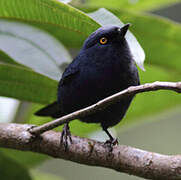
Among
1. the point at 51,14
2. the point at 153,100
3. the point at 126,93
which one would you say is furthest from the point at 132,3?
the point at 126,93

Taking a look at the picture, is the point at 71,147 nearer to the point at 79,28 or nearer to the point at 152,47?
the point at 79,28

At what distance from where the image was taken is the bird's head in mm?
2513

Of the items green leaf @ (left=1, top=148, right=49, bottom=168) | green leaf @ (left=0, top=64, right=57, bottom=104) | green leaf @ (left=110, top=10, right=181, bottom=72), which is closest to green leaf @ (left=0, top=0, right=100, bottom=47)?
green leaf @ (left=0, top=64, right=57, bottom=104)

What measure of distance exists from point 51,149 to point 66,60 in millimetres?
727

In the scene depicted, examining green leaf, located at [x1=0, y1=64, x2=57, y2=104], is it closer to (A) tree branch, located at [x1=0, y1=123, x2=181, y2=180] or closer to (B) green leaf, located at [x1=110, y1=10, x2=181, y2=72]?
(A) tree branch, located at [x1=0, y1=123, x2=181, y2=180]

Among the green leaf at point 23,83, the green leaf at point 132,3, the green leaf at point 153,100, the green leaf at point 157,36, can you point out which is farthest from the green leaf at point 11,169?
the green leaf at point 132,3

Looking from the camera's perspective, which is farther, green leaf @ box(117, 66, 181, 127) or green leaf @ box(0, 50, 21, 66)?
green leaf @ box(117, 66, 181, 127)

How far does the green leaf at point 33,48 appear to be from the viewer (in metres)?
2.63

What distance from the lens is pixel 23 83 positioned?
2.62 metres

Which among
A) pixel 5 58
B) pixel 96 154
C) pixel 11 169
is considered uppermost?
pixel 5 58

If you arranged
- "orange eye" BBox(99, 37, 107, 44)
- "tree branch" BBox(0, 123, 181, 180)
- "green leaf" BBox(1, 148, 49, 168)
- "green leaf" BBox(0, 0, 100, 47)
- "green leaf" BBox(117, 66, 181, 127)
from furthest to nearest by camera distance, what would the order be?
"green leaf" BBox(117, 66, 181, 127)
"green leaf" BBox(1, 148, 49, 168)
"orange eye" BBox(99, 37, 107, 44)
"green leaf" BBox(0, 0, 100, 47)
"tree branch" BBox(0, 123, 181, 180)

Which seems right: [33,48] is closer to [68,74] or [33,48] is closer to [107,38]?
[68,74]

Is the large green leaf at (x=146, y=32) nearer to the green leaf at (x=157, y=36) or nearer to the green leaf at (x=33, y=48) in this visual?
the green leaf at (x=157, y=36)

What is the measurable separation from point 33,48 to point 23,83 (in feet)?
0.90
